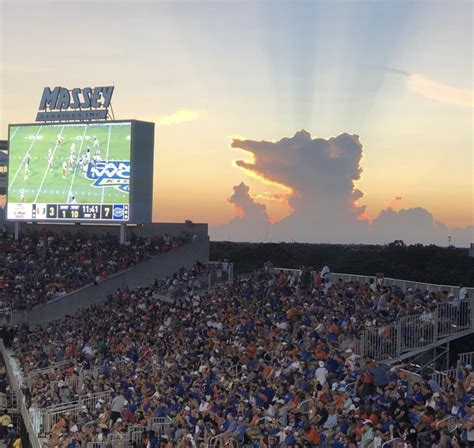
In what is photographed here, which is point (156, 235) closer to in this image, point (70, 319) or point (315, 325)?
point (70, 319)

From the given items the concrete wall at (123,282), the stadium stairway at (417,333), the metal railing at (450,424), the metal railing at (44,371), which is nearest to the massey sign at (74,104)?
the concrete wall at (123,282)

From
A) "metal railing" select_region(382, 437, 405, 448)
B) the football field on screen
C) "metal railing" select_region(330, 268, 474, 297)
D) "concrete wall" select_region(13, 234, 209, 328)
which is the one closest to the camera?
"metal railing" select_region(382, 437, 405, 448)

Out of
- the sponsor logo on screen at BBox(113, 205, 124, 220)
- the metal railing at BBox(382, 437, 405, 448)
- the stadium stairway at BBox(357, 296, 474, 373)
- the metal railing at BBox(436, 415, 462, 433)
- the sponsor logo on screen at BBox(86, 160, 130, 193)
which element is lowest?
the metal railing at BBox(382, 437, 405, 448)

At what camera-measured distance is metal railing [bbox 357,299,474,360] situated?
2105 centimetres

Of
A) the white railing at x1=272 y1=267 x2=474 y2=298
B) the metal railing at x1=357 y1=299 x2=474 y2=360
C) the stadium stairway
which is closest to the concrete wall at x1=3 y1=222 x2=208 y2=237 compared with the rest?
the white railing at x1=272 y1=267 x2=474 y2=298

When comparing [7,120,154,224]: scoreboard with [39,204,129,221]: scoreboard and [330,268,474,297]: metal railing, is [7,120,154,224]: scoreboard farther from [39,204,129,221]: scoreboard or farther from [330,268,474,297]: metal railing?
[330,268,474,297]: metal railing

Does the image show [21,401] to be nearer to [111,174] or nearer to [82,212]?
[82,212]

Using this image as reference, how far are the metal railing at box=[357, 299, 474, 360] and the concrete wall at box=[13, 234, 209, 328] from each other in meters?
19.4

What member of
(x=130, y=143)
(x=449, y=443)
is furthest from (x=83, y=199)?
(x=449, y=443)

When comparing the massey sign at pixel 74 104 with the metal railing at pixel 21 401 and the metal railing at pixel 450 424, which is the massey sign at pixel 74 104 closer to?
the metal railing at pixel 21 401

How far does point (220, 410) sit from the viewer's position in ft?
Answer: 60.4

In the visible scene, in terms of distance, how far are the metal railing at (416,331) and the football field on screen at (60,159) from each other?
19280 mm

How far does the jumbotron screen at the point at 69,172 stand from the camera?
38.8 meters

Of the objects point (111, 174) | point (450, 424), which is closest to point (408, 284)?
point (450, 424)
